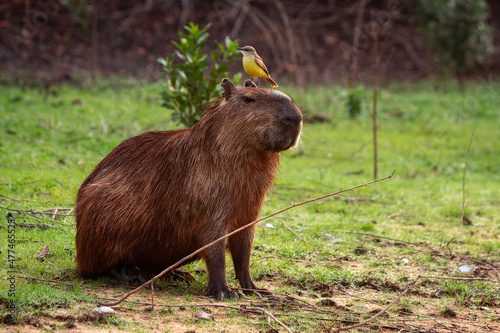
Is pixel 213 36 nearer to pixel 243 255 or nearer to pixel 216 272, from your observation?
pixel 243 255

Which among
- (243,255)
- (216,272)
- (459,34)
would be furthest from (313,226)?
(459,34)

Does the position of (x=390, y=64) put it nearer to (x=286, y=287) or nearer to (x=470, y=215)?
(x=470, y=215)

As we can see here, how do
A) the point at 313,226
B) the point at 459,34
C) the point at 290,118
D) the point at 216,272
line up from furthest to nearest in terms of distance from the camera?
the point at 459,34 < the point at 313,226 < the point at 216,272 < the point at 290,118

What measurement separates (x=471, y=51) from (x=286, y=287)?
433 inches

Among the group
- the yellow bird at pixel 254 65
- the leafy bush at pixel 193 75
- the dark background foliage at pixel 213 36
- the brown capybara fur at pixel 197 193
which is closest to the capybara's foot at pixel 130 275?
the brown capybara fur at pixel 197 193

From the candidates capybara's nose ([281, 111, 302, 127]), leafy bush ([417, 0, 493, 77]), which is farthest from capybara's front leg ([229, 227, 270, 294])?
leafy bush ([417, 0, 493, 77])

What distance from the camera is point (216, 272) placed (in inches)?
139

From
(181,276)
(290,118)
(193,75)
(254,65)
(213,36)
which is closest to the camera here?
(290,118)

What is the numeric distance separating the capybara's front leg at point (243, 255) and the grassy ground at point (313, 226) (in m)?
0.17

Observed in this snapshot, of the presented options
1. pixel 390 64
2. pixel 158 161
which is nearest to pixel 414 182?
pixel 158 161

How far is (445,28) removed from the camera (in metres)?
13.5

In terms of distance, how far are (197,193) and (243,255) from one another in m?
0.50

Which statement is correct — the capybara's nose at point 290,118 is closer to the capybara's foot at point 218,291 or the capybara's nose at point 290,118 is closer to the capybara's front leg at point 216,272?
the capybara's front leg at point 216,272

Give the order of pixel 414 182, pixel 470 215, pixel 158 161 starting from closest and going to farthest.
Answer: pixel 158 161 → pixel 470 215 → pixel 414 182
